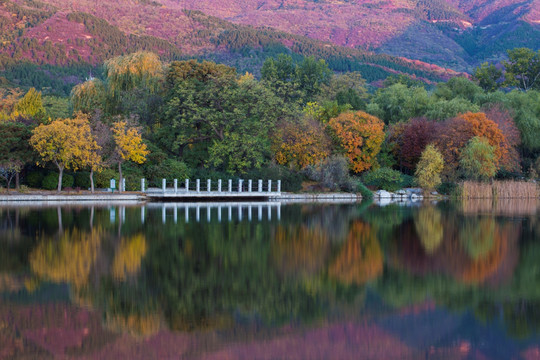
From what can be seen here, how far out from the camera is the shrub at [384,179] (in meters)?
44.2

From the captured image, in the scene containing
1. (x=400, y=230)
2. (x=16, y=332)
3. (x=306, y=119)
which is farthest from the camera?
(x=306, y=119)

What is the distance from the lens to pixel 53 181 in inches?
1436

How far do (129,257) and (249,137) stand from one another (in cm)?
2684

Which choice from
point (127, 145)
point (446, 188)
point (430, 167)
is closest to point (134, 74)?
point (127, 145)

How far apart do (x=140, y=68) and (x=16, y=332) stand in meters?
38.4

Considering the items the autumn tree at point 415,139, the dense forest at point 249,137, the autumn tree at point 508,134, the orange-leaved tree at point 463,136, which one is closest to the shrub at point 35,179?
the dense forest at point 249,137

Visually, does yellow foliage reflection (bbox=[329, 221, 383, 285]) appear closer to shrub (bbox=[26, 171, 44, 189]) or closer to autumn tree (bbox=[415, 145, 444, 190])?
shrub (bbox=[26, 171, 44, 189])

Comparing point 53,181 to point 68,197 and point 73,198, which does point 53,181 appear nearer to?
point 68,197

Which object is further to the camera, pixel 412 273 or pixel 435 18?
pixel 435 18

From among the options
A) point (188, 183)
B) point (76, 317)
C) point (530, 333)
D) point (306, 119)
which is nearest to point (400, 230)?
point (530, 333)

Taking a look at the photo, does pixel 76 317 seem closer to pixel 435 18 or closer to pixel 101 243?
pixel 101 243

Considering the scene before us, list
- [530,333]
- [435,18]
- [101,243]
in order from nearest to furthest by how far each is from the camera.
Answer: [530,333]
[101,243]
[435,18]

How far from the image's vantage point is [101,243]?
17.1 metres

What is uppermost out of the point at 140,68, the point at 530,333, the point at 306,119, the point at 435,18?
the point at 435,18
